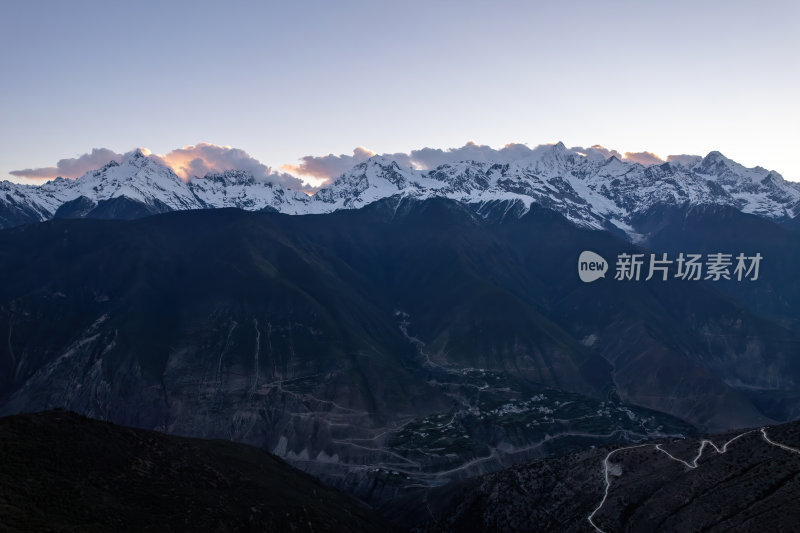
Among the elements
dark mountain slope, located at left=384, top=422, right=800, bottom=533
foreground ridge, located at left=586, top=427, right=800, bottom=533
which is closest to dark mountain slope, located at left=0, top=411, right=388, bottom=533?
dark mountain slope, located at left=384, top=422, right=800, bottom=533

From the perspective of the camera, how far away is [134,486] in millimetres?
103562

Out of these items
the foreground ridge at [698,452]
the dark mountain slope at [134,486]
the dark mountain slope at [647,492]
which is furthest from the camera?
the foreground ridge at [698,452]

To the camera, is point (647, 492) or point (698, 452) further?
point (698, 452)

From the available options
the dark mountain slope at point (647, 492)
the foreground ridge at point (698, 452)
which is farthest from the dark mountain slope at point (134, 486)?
the foreground ridge at point (698, 452)

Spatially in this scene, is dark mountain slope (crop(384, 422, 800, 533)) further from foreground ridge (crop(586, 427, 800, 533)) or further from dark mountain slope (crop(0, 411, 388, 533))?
dark mountain slope (crop(0, 411, 388, 533))

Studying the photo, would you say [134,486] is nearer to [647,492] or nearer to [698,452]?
[647,492]

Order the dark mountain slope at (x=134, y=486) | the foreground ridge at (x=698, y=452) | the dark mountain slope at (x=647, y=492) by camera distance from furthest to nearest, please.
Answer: the foreground ridge at (x=698, y=452) < the dark mountain slope at (x=647, y=492) < the dark mountain slope at (x=134, y=486)

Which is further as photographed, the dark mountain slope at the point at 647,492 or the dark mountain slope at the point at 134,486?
the dark mountain slope at the point at 647,492

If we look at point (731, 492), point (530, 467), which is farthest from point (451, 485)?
point (731, 492)

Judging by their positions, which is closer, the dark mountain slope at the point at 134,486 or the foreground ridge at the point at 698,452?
the dark mountain slope at the point at 134,486

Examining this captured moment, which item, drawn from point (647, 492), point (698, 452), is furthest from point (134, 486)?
point (698, 452)

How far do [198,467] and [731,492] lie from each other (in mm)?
88427

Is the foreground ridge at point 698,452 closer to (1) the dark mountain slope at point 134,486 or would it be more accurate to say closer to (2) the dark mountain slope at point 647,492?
(2) the dark mountain slope at point 647,492

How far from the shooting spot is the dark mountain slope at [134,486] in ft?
289
